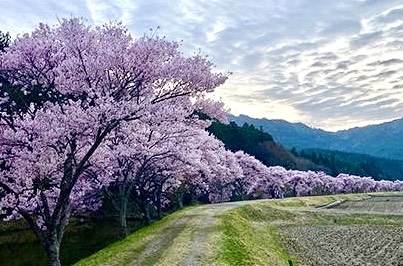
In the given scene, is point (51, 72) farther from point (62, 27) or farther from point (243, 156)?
point (243, 156)

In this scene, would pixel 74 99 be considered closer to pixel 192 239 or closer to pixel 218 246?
pixel 192 239

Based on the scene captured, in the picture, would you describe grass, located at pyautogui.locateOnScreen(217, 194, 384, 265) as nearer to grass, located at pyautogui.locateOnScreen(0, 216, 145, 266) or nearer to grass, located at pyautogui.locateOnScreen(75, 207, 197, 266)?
grass, located at pyautogui.locateOnScreen(75, 207, 197, 266)

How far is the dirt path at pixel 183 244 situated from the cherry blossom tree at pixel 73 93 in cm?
551

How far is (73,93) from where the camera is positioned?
29.4 meters

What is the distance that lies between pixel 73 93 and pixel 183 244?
1146cm

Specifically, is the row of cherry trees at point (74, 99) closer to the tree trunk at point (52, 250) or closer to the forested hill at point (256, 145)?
the tree trunk at point (52, 250)

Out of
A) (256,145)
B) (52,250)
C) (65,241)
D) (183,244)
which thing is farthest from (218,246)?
(256,145)

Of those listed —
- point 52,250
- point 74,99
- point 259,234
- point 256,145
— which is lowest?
point 259,234

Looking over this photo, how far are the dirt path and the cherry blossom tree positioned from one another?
5510 millimetres

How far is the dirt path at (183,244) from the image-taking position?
2552 centimetres

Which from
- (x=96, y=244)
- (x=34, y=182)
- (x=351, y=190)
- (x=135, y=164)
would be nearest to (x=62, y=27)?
(x=34, y=182)

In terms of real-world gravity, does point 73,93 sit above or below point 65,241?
above

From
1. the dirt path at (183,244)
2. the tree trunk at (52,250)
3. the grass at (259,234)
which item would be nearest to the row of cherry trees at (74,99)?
the tree trunk at (52,250)

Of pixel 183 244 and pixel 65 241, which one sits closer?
pixel 183 244
